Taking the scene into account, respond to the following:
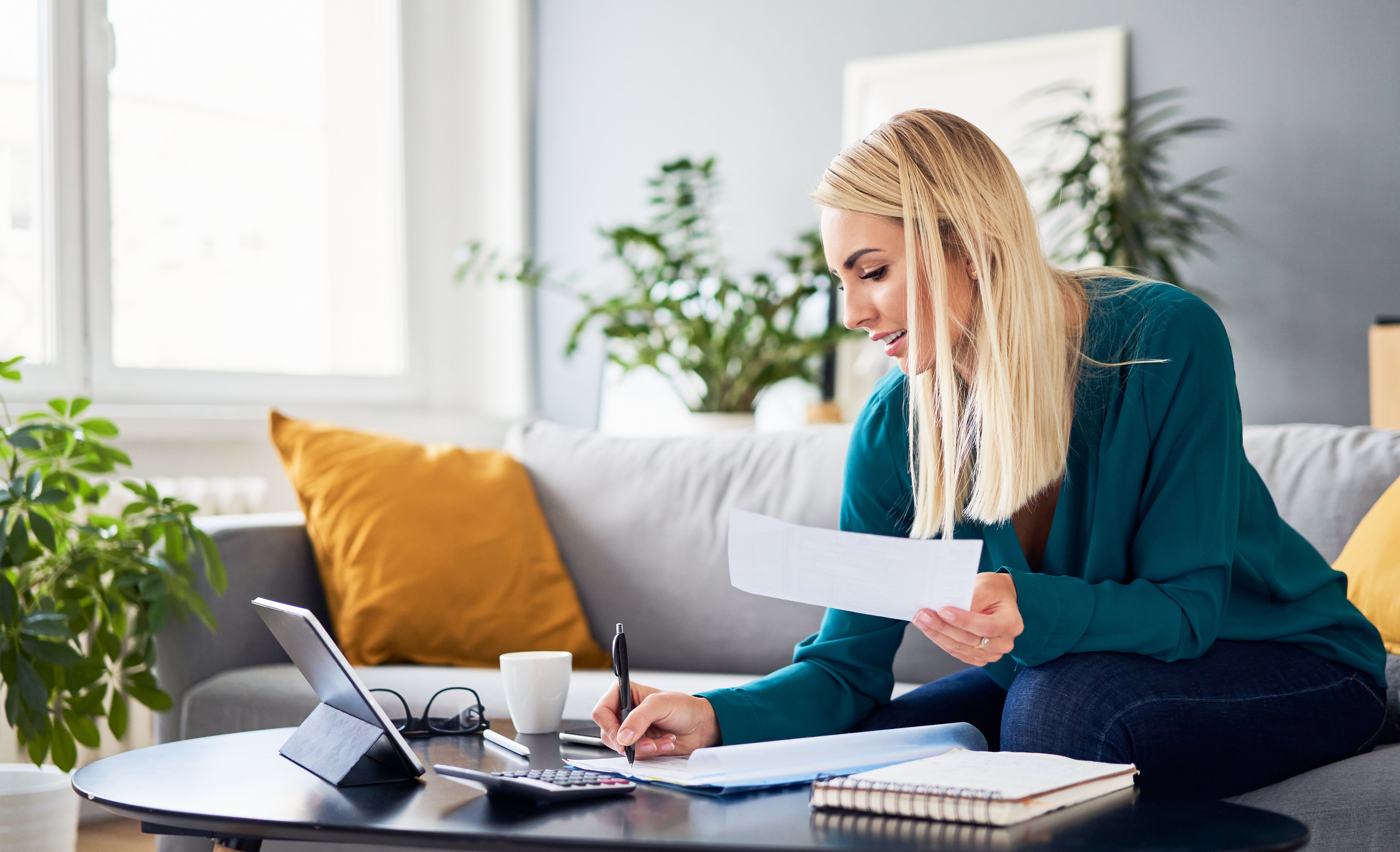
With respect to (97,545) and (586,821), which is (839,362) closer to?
(97,545)

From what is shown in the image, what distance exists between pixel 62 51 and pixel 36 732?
1.58m

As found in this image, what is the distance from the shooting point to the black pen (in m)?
1.09

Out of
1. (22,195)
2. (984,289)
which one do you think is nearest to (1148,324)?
(984,289)

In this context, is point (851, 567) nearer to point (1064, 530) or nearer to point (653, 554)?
point (1064, 530)

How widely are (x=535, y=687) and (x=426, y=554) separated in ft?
2.71

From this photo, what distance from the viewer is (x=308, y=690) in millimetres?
1762

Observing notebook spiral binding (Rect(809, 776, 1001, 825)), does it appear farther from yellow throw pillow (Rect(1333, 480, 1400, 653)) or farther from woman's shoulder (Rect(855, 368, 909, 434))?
yellow throw pillow (Rect(1333, 480, 1400, 653))

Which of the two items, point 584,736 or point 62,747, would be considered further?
point 62,747

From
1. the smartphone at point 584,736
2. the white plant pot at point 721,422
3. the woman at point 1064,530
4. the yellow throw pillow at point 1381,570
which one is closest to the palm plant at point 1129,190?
the white plant pot at point 721,422

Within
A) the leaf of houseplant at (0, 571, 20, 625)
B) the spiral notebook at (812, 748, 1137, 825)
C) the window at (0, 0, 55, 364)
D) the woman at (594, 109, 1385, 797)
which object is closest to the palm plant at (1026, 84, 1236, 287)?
the woman at (594, 109, 1385, 797)

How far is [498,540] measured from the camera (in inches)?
81.1

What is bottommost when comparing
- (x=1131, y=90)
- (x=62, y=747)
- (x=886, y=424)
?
(x=62, y=747)

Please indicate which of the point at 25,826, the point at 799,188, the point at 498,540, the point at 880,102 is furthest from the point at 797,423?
the point at 25,826

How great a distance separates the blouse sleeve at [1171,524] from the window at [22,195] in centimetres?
223
